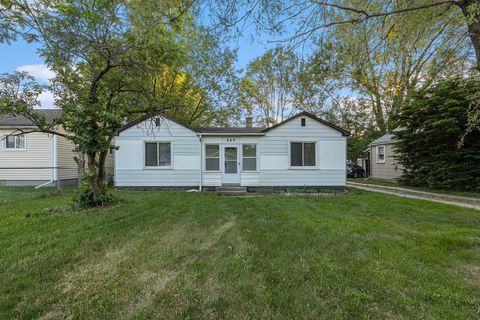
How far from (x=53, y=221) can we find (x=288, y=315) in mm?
5667

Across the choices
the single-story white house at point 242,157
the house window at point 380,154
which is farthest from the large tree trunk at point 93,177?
the house window at point 380,154

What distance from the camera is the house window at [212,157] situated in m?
11.6

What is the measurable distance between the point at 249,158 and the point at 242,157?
34 centimetres

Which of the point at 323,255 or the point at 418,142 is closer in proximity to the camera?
the point at 323,255

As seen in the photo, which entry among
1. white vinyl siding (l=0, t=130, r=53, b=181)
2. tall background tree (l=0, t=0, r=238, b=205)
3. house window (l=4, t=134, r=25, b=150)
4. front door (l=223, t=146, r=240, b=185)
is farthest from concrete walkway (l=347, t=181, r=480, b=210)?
house window (l=4, t=134, r=25, b=150)

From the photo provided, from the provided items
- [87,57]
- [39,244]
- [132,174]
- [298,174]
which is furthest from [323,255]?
[132,174]

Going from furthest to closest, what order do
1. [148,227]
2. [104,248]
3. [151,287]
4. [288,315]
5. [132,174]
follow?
[132,174] < [148,227] < [104,248] < [151,287] < [288,315]

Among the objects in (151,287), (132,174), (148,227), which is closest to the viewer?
(151,287)

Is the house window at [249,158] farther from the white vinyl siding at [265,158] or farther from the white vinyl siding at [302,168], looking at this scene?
the white vinyl siding at [302,168]

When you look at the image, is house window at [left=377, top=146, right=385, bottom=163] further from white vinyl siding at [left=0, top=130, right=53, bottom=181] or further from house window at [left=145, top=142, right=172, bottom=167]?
white vinyl siding at [left=0, top=130, right=53, bottom=181]

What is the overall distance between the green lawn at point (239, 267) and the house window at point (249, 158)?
5972 mm

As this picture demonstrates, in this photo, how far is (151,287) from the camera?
2.66 m

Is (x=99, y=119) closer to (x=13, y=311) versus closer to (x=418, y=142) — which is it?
(x=13, y=311)

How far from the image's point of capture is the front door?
1158cm
